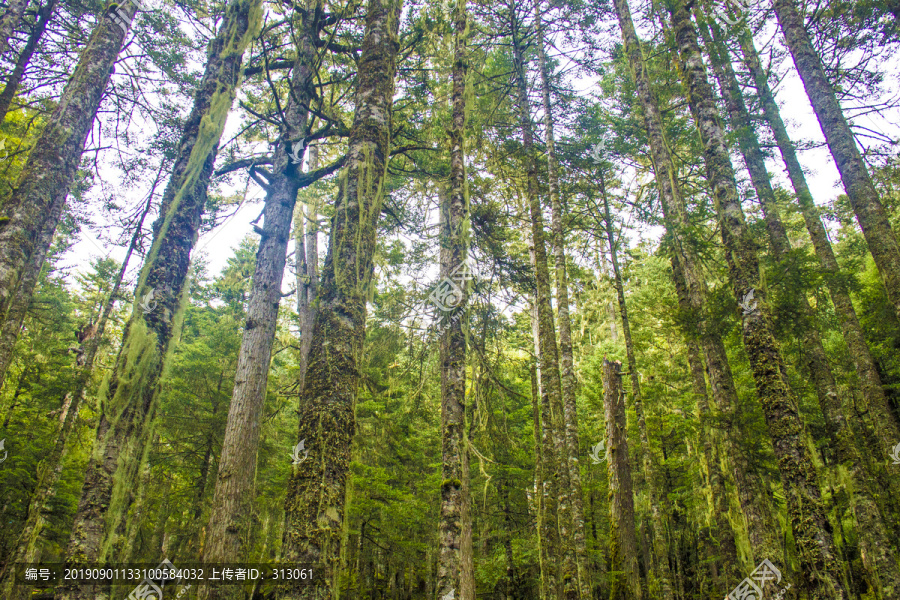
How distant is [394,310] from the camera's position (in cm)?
991

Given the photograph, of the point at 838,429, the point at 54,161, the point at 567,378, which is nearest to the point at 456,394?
the point at 567,378

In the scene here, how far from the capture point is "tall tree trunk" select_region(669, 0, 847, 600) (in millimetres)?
4328

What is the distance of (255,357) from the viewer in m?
7.16

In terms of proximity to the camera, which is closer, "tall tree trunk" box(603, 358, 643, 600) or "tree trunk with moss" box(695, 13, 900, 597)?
"tree trunk with moss" box(695, 13, 900, 597)

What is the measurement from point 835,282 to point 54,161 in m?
12.9

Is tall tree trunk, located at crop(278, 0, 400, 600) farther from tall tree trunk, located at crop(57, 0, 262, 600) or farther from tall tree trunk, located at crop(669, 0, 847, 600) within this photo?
tall tree trunk, located at crop(669, 0, 847, 600)

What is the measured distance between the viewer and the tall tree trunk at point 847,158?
618cm

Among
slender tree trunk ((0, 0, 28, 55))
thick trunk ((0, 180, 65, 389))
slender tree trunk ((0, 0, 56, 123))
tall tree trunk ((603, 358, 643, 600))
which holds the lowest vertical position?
tall tree trunk ((603, 358, 643, 600))

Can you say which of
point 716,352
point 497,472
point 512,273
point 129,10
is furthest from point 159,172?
point 497,472

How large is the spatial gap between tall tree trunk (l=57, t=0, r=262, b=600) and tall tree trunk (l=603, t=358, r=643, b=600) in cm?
892

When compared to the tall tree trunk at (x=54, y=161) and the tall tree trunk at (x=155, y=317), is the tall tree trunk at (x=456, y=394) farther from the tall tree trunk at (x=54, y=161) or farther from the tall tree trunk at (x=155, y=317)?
the tall tree trunk at (x=54, y=161)

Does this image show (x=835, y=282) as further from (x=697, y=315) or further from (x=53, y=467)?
(x=53, y=467)

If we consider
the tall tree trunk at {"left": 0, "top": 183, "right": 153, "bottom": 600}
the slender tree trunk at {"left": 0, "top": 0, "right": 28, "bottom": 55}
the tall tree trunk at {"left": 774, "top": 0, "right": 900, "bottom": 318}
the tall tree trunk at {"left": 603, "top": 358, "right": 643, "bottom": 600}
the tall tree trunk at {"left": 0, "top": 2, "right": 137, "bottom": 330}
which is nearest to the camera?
the tall tree trunk at {"left": 0, "top": 2, "right": 137, "bottom": 330}

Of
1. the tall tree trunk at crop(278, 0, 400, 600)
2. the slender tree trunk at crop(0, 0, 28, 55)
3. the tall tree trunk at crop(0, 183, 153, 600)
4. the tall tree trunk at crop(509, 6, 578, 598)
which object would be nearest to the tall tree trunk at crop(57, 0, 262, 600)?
the tall tree trunk at crop(278, 0, 400, 600)
